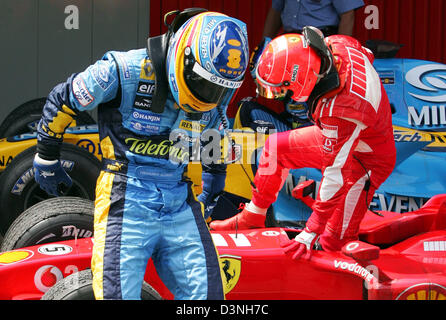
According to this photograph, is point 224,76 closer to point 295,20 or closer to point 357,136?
point 357,136

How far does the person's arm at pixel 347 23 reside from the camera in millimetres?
5309

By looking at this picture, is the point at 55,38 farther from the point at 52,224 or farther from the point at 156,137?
the point at 156,137

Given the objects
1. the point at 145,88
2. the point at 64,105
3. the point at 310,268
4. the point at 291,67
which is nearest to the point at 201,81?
the point at 145,88

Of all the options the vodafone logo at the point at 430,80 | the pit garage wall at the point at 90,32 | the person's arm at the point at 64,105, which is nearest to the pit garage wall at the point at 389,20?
the pit garage wall at the point at 90,32

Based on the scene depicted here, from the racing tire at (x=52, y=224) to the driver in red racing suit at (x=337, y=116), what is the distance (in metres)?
1.14

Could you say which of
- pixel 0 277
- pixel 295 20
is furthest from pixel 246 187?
pixel 0 277

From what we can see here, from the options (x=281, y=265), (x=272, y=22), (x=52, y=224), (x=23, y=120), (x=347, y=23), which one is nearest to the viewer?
(x=52, y=224)

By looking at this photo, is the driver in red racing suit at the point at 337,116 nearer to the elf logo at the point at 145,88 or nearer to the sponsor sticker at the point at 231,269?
the sponsor sticker at the point at 231,269

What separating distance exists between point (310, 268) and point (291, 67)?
113cm

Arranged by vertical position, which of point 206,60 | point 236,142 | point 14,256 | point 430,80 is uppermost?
point 206,60

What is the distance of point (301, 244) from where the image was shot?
3.63 meters

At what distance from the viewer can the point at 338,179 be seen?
3.76 meters

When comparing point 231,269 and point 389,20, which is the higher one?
point 389,20

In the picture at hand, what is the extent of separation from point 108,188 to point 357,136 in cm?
163
